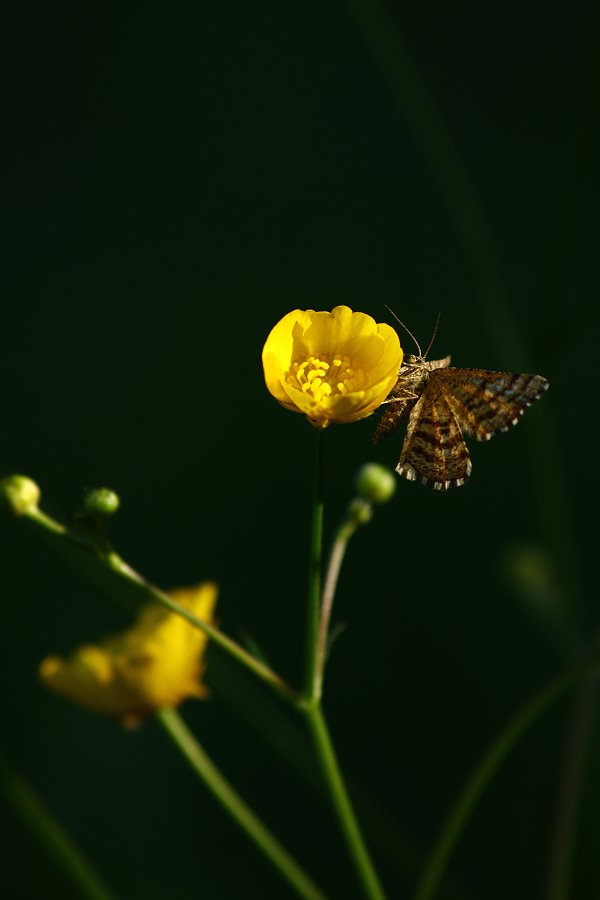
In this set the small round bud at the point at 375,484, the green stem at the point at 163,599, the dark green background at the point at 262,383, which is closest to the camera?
the green stem at the point at 163,599

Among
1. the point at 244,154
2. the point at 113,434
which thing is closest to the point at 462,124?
the point at 244,154

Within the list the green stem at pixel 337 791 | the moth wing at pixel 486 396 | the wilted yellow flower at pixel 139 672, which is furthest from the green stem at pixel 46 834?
the moth wing at pixel 486 396

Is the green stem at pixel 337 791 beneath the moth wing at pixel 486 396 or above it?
beneath

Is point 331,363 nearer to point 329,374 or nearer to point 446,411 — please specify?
point 329,374

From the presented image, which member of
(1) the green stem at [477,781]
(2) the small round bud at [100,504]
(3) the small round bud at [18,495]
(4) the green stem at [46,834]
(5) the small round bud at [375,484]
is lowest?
(1) the green stem at [477,781]

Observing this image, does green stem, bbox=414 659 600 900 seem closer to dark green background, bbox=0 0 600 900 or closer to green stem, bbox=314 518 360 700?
green stem, bbox=314 518 360 700

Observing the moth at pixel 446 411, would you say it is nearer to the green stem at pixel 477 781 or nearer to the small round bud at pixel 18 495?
the green stem at pixel 477 781

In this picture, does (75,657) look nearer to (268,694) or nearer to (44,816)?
(44,816)
